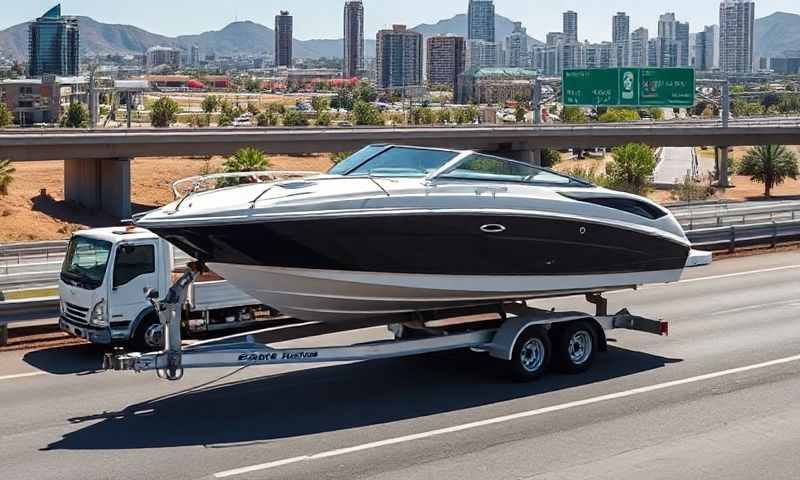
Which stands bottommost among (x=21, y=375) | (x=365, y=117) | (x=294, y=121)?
(x=21, y=375)

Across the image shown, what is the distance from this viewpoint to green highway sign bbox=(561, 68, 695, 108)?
64.9 metres

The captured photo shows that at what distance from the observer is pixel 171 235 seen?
39.3ft

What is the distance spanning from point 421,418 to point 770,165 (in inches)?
2387

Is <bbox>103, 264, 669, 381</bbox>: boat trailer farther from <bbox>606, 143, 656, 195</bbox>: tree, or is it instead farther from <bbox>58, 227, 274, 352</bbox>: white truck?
<bbox>606, 143, 656, 195</bbox>: tree

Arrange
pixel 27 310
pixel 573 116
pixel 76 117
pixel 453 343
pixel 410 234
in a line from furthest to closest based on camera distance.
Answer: pixel 573 116 < pixel 76 117 < pixel 27 310 < pixel 453 343 < pixel 410 234

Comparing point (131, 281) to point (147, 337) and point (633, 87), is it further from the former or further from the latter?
point (633, 87)

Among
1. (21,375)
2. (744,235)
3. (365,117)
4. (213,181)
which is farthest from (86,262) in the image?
(365,117)

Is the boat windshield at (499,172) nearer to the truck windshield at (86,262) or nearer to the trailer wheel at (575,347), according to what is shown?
the trailer wheel at (575,347)

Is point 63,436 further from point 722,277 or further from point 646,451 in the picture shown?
point 722,277

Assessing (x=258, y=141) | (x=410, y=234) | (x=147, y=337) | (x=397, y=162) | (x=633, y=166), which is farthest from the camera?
(x=633, y=166)

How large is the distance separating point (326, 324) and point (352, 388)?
2.72ft

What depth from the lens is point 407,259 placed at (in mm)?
12938

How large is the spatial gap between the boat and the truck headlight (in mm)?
2619

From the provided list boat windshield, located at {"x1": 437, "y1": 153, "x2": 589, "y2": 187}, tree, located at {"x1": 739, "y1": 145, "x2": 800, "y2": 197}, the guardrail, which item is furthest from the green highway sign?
boat windshield, located at {"x1": 437, "y1": 153, "x2": 589, "y2": 187}
